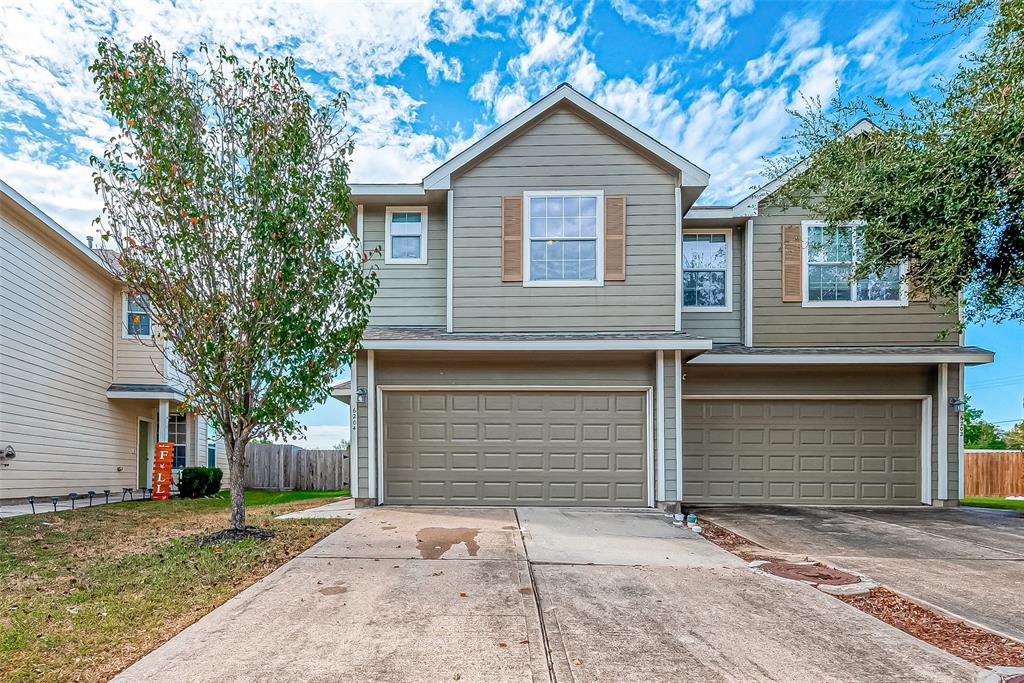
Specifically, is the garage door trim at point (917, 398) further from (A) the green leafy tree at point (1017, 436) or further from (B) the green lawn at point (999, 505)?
(A) the green leafy tree at point (1017, 436)

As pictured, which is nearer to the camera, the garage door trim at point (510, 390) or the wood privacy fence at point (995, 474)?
the garage door trim at point (510, 390)

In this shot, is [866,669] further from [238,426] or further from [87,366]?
[87,366]

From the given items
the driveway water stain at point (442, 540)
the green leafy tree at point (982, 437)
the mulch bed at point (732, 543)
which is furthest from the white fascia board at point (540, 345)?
the green leafy tree at point (982, 437)

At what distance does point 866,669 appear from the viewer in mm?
3410

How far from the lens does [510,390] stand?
9375 mm

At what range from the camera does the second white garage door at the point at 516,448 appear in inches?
364

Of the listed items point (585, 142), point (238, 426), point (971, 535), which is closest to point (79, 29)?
point (238, 426)

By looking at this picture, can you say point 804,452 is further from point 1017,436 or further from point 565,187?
point 565,187

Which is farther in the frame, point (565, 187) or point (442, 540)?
point (565, 187)

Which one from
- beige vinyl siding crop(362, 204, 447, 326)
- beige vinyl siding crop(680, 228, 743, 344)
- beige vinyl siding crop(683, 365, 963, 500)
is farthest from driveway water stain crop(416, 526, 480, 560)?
beige vinyl siding crop(680, 228, 743, 344)

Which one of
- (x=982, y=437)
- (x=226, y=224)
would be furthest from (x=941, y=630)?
(x=982, y=437)

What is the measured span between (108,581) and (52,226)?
871 cm

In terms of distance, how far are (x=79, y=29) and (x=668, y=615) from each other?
12.1m

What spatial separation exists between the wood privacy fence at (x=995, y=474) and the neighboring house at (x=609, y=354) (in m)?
7.90
